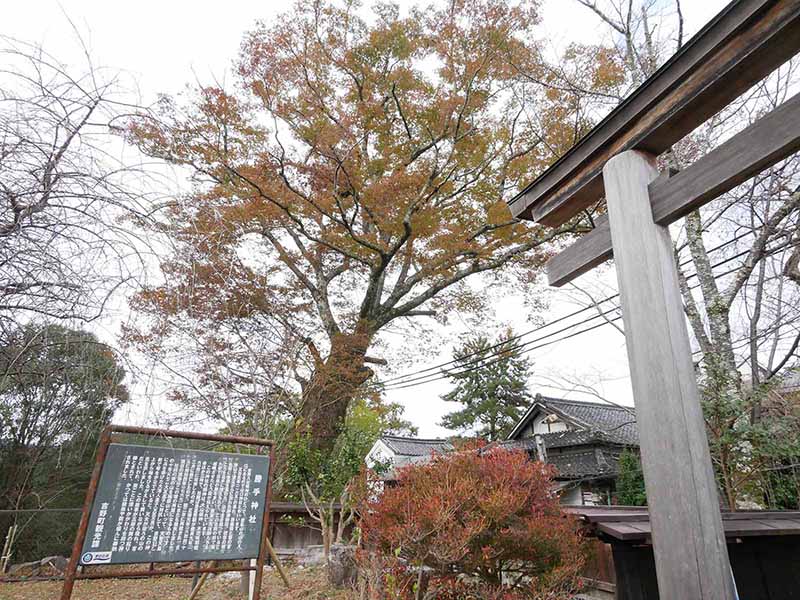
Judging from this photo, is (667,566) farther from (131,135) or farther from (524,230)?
(524,230)

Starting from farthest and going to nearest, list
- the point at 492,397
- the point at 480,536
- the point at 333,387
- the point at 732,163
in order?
the point at 492,397
the point at 333,387
the point at 480,536
the point at 732,163

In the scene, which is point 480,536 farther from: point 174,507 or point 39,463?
Answer: point 39,463

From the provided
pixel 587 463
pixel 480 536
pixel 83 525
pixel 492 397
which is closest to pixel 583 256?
pixel 480 536

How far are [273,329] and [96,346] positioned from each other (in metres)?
5.82

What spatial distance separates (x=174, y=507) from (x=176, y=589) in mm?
3219

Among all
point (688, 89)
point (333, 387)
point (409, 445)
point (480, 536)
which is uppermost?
point (409, 445)

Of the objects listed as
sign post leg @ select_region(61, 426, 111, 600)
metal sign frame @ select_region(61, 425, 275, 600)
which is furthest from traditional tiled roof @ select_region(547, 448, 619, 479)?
sign post leg @ select_region(61, 426, 111, 600)

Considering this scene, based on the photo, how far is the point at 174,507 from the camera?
3717 millimetres

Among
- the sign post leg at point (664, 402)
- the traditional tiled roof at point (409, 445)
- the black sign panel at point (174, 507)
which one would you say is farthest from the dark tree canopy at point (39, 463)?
the traditional tiled roof at point (409, 445)

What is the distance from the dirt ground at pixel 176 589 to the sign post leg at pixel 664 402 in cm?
380

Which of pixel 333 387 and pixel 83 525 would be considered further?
pixel 333 387

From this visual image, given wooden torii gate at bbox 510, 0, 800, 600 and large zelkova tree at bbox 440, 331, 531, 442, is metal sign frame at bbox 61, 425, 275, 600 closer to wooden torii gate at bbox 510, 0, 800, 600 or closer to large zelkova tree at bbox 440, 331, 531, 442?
wooden torii gate at bbox 510, 0, 800, 600

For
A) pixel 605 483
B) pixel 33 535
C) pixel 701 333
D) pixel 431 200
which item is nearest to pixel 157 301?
pixel 701 333

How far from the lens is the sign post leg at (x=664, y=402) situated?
1882 millimetres
